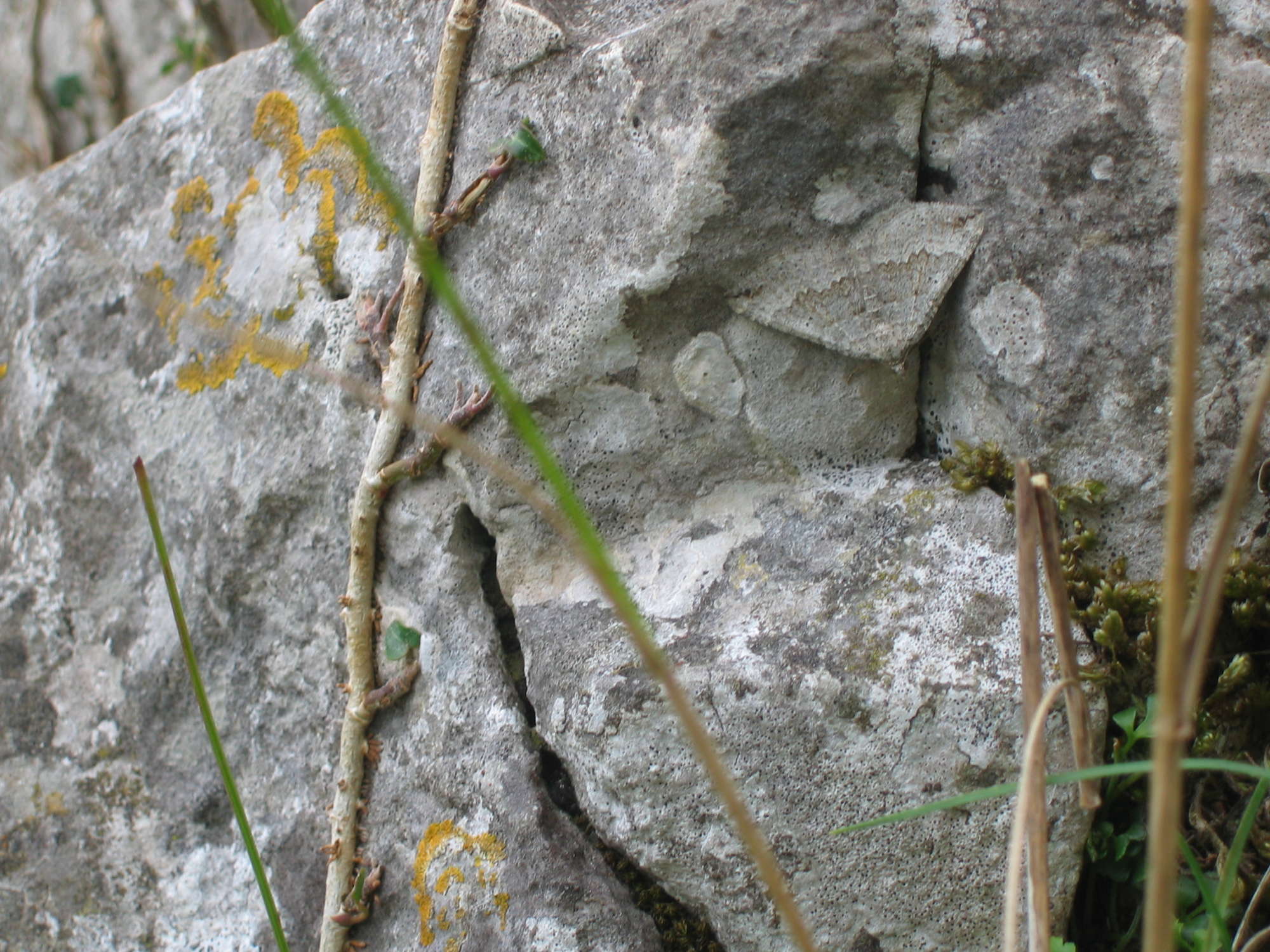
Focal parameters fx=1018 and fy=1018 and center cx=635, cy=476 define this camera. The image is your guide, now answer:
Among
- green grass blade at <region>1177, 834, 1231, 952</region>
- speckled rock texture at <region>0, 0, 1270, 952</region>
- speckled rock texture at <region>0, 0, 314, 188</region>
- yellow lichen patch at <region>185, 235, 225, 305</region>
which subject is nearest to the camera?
green grass blade at <region>1177, 834, 1231, 952</region>

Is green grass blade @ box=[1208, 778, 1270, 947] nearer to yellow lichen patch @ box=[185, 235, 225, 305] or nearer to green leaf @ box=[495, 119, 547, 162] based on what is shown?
green leaf @ box=[495, 119, 547, 162]

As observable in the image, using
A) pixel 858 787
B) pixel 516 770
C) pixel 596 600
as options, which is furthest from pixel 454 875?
pixel 858 787

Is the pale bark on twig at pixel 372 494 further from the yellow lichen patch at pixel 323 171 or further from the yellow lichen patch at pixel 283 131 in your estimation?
the yellow lichen patch at pixel 283 131

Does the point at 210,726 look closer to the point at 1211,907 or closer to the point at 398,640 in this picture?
the point at 398,640

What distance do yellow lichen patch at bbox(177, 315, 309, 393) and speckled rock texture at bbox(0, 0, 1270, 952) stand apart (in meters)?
0.03

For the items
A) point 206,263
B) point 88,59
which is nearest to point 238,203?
point 206,263

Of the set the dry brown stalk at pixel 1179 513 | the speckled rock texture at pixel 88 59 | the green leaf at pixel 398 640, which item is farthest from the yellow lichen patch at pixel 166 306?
the speckled rock texture at pixel 88 59

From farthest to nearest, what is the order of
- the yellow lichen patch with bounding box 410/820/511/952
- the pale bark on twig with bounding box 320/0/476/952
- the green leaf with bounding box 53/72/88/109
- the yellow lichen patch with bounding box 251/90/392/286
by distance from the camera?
the green leaf with bounding box 53/72/88/109 < the yellow lichen patch with bounding box 251/90/392/286 < the pale bark on twig with bounding box 320/0/476/952 < the yellow lichen patch with bounding box 410/820/511/952

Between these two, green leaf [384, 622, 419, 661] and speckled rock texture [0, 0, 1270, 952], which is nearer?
A: speckled rock texture [0, 0, 1270, 952]

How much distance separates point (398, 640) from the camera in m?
1.34

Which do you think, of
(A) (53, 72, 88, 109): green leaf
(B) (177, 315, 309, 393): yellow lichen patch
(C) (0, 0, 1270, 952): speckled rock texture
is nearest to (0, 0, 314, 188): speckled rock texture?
(A) (53, 72, 88, 109): green leaf

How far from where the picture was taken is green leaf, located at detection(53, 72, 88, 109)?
9.95 ft

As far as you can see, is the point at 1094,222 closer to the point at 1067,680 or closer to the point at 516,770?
the point at 1067,680

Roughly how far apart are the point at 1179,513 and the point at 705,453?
0.83m
